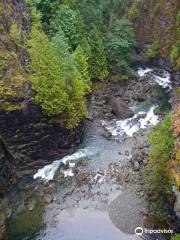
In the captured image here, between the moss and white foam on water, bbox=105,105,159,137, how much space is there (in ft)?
64.8

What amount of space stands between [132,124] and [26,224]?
26396 millimetres

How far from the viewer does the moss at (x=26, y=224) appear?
48150mm

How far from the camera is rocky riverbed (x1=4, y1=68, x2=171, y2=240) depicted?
158ft

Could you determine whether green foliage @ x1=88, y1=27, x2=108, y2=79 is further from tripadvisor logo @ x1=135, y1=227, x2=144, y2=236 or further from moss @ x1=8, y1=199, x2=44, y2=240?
tripadvisor logo @ x1=135, y1=227, x2=144, y2=236

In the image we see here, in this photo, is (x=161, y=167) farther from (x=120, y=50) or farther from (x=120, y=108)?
(x=120, y=50)

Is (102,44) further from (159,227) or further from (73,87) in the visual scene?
(159,227)

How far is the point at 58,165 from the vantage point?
194 ft

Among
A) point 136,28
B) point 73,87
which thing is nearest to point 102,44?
point 136,28

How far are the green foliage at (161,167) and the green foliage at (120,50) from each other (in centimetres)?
3103

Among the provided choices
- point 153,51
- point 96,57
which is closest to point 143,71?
point 153,51

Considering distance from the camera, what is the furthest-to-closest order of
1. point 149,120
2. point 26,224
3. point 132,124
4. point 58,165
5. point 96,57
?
1. point 96,57
2. point 149,120
3. point 132,124
4. point 58,165
5. point 26,224

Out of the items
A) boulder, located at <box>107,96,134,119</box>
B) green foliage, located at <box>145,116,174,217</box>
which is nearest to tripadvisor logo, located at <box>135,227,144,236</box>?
green foliage, located at <box>145,116,174,217</box>

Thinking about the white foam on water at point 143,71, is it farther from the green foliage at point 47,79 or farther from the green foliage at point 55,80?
the green foliage at point 47,79
